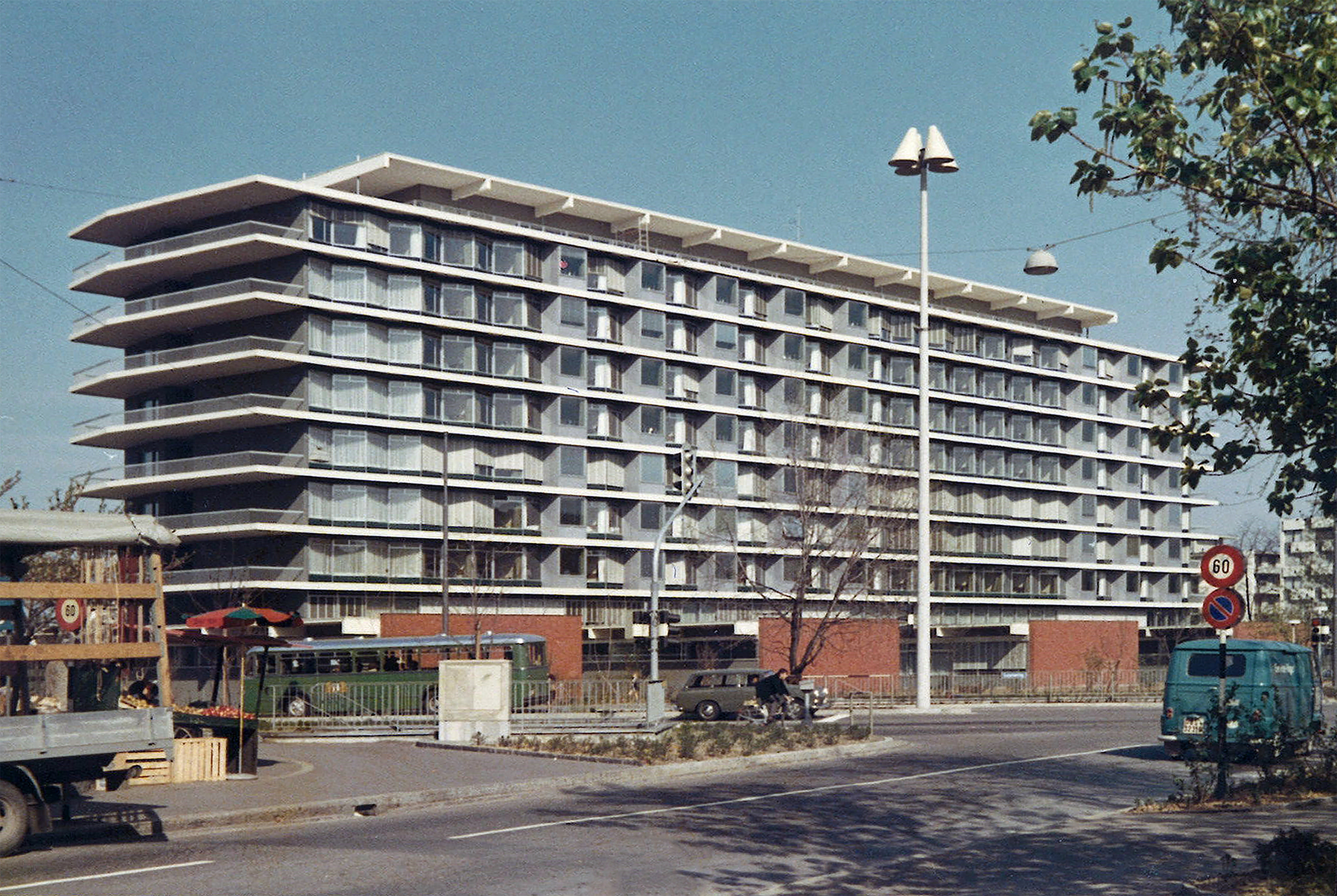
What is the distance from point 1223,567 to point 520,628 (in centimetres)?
5284

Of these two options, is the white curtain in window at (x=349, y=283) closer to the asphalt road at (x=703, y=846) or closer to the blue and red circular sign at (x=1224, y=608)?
the asphalt road at (x=703, y=846)

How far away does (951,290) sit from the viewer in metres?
94.0

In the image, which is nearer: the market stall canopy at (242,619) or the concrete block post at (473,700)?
the market stall canopy at (242,619)

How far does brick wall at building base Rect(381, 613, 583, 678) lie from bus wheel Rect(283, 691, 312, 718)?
1713 cm

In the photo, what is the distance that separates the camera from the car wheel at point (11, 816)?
527 inches

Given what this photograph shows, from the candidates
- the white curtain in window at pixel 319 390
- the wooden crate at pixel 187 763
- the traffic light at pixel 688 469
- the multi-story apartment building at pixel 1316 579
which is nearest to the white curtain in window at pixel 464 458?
the white curtain in window at pixel 319 390

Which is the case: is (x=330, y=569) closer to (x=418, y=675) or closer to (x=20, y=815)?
(x=418, y=675)

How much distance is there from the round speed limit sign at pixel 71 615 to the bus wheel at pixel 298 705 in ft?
99.4

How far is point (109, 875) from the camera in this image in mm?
12602

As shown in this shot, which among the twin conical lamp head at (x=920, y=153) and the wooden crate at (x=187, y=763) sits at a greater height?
the twin conical lamp head at (x=920, y=153)

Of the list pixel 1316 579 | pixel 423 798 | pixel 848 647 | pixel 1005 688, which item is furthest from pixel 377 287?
pixel 1316 579

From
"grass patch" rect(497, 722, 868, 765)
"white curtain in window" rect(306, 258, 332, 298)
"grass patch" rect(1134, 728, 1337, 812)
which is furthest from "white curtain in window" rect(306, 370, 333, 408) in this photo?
"grass patch" rect(1134, 728, 1337, 812)

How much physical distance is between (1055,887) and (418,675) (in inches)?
1501

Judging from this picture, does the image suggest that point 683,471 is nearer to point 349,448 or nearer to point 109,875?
point 109,875
